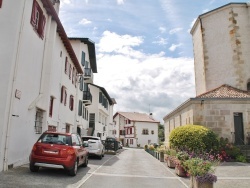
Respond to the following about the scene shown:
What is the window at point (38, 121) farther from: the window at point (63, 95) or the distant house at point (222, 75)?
the distant house at point (222, 75)

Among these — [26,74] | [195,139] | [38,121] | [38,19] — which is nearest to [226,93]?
[195,139]

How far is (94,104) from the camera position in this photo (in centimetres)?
3881

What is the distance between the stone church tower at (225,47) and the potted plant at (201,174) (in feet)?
54.1

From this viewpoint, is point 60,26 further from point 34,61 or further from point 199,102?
point 199,102

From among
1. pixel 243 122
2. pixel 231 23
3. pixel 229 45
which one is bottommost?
pixel 243 122

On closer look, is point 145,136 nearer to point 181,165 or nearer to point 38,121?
point 38,121

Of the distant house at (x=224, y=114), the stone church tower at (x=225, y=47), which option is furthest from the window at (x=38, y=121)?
the stone church tower at (x=225, y=47)

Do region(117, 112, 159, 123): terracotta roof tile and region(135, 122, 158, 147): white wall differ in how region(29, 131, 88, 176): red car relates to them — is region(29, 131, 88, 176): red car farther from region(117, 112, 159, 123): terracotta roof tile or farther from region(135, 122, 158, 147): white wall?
region(117, 112, 159, 123): terracotta roof tile

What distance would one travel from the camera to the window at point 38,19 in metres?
12.2

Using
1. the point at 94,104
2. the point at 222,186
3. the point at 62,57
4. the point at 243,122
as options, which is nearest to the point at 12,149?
the point at 222,186

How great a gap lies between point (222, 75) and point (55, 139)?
18.3m

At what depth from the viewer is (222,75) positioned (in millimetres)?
23531

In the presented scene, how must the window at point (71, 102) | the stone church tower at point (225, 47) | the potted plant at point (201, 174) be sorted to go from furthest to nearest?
the window at point (71, 102), the stone church tower at point (225, 47), the potted plant at point (201, 174)

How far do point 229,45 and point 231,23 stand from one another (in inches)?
83.8
